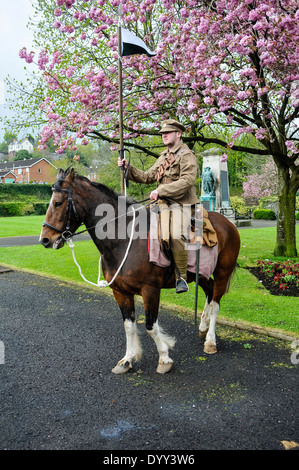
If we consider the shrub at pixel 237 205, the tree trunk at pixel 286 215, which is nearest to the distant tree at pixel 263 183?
the shrub at pixel 237 205

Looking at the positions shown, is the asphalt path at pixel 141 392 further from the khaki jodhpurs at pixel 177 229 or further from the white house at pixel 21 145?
the white house at pixel 21 145

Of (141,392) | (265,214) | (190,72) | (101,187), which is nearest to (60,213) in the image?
(101,187)

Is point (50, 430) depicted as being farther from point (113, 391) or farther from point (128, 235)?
point (128, 235)

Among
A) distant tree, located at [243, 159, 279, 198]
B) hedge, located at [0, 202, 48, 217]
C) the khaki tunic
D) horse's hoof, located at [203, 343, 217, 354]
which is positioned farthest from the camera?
distant tree, located at [243, 159, 279, 198]

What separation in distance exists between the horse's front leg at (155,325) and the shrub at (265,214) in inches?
1315

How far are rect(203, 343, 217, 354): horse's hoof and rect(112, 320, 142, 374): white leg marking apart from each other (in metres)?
1.07

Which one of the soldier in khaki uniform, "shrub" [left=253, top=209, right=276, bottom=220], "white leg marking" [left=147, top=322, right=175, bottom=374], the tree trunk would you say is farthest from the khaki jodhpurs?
"shrub" [left=253, top=209, right=276, bottom=220]

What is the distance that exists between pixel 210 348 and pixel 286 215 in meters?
7.97

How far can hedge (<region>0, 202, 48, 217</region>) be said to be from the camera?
129 ft

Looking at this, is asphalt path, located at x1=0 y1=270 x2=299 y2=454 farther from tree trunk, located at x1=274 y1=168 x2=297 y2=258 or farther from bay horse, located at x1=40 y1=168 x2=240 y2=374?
tree trunk, located at x1=274 y1=168 x2=297 y2=258

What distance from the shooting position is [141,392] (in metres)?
4.04

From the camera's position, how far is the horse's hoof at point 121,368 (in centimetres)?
450

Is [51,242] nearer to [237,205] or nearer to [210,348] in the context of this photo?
[210,348]
